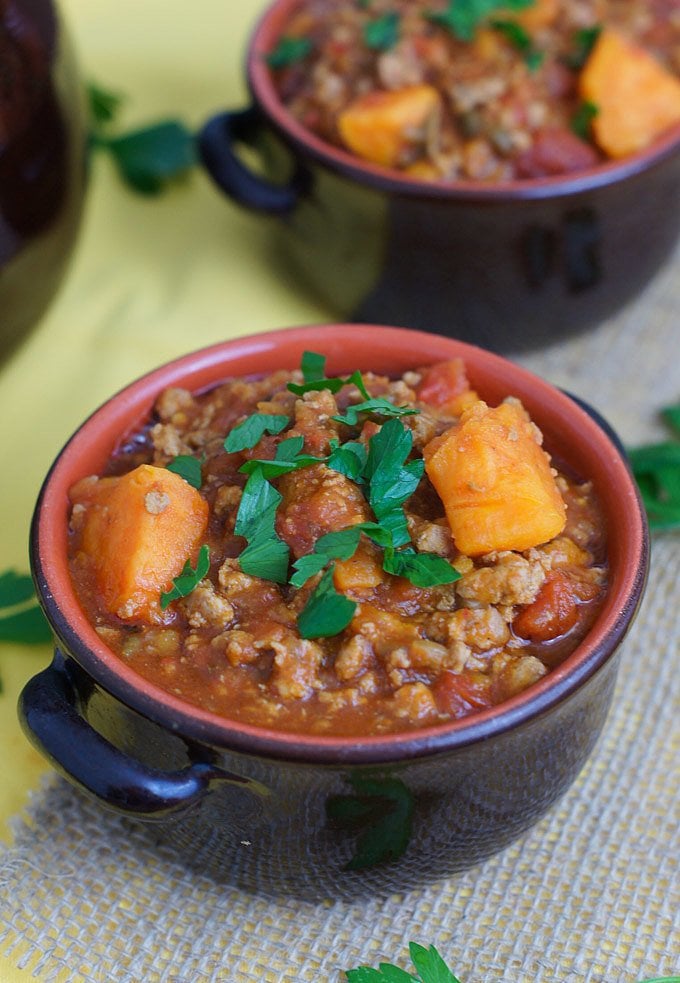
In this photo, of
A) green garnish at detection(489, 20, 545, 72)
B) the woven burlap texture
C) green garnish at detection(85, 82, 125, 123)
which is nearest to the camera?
the woven burlap texture

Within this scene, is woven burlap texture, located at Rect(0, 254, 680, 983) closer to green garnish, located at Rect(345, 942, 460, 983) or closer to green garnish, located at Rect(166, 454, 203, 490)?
green garnish, located at Rect(345, 942, 460, 983)

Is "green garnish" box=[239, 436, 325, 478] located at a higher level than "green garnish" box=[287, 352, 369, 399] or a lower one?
higher

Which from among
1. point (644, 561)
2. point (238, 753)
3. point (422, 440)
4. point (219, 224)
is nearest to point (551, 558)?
point (644, 561)

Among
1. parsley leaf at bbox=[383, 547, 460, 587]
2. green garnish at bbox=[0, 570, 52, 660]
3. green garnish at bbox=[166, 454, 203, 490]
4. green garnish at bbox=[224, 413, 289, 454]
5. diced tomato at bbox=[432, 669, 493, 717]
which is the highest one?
green garnish at bbox=[224, 413, 289, 454]

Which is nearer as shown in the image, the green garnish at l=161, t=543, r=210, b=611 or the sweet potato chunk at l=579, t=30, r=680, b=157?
the green garnish at l=161, t=543, r=210, b=611

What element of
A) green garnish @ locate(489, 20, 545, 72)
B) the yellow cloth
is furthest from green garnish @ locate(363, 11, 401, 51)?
the yellow cloth

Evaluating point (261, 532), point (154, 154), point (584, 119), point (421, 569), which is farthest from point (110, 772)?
point (154, 154)

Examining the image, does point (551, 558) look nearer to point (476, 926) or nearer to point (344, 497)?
point (344, 497)
